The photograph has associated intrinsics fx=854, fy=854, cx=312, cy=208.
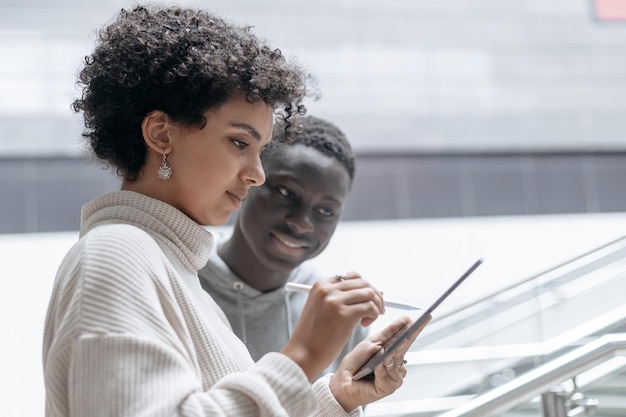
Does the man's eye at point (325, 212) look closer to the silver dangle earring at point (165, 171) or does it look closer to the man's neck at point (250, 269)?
the man's neck at point (250, 269)

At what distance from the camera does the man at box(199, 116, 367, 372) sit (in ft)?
6.02

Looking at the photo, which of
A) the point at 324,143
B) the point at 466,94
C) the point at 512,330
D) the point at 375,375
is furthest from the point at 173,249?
the point at 466,94

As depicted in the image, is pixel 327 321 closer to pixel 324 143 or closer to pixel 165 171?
pixel 165 171

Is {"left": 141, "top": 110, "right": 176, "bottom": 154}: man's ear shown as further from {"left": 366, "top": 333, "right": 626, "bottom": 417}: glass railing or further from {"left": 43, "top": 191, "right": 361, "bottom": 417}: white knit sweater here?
{"left": 366, "top": 333, "right": 626, "bottom": 417}: glass railing

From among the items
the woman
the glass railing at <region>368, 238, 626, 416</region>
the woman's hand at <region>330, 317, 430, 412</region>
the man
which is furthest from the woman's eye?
the glass railing at <region>368, 238, 626, 416</region>

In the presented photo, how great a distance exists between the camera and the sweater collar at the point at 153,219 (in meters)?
0.99

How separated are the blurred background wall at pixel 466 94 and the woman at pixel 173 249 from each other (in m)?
3.63

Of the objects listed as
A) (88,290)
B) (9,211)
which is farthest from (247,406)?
(9,211)

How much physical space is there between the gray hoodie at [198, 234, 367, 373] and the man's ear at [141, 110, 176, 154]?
2.94ft

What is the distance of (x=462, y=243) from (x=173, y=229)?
397 cm

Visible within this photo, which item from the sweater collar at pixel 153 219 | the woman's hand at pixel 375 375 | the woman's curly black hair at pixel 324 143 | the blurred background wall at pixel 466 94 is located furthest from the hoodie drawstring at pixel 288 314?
the blurred background wall at pixel 466 94

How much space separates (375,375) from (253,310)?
73cm

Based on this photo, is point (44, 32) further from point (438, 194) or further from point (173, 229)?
point (173, 229)

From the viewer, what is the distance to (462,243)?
4.84m
